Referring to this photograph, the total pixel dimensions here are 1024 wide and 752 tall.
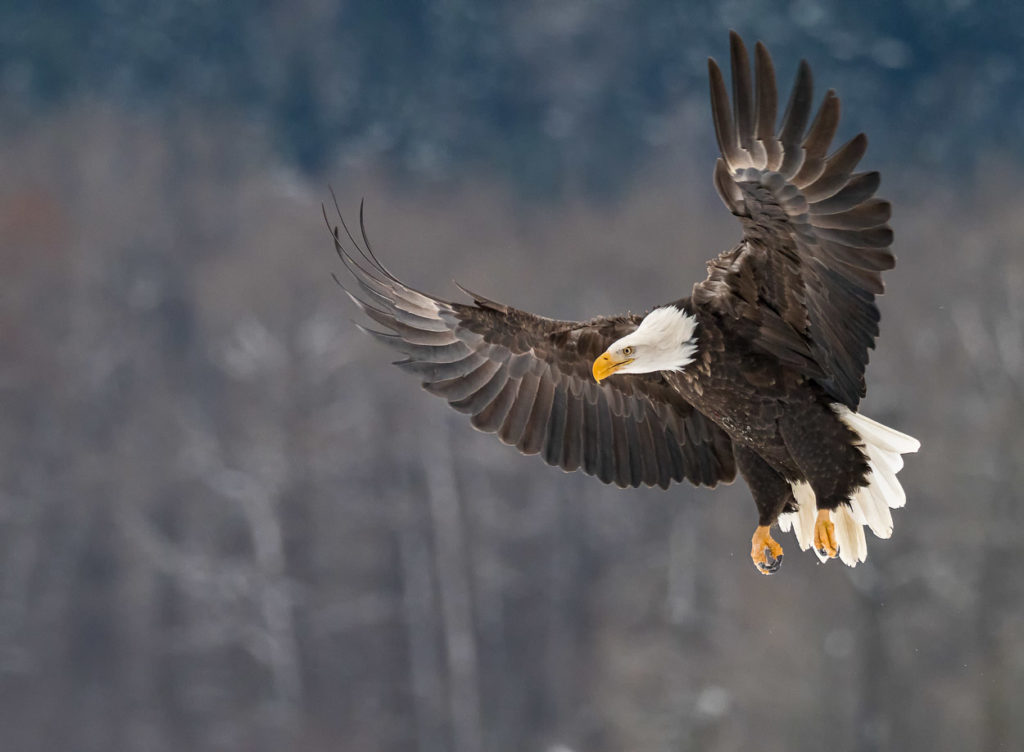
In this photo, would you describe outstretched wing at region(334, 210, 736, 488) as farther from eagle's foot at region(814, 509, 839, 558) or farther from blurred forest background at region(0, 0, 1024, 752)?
blurred forest background at region(0, 0, 1024, 752)

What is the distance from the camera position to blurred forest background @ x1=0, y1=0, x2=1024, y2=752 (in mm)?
7465

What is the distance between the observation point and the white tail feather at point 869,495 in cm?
328

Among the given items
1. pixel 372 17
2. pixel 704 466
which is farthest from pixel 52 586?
pixel 704 466

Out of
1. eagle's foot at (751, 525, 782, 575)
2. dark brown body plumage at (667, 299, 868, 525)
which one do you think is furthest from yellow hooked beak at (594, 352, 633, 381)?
eagle's foot at (751, 525, 782, 575)

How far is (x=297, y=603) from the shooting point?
25.5ft

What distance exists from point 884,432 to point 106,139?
688 centimetres

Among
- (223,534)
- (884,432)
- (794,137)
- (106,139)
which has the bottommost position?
(884,432)

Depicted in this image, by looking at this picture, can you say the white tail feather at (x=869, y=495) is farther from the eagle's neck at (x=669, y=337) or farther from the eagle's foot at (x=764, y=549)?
the eagle's neck at (x=669, y=337)

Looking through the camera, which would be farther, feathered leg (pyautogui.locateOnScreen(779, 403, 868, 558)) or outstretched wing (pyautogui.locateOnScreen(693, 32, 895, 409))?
feathered leg (pyautogui.locateOnScreen(779, 403, 868, 558))

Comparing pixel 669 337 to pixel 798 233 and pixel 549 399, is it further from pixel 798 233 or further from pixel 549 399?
pixel 549 399

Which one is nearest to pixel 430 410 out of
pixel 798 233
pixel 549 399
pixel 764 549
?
pixel 549 399

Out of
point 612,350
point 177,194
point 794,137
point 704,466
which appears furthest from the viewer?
point 177,194

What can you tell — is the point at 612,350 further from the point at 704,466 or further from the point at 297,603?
the point at 297,603

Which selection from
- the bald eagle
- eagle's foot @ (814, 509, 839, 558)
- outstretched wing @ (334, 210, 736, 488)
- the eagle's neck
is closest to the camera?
the bald eagle
